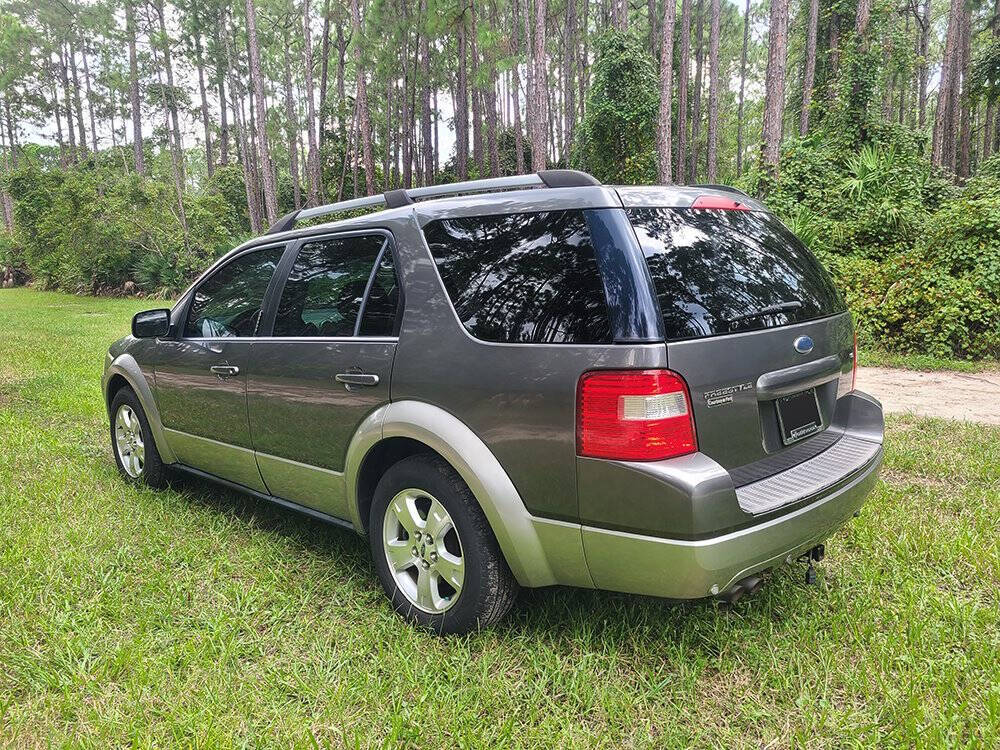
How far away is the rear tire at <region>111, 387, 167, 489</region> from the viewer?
14.2 ft

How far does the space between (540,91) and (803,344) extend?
58.2 feet

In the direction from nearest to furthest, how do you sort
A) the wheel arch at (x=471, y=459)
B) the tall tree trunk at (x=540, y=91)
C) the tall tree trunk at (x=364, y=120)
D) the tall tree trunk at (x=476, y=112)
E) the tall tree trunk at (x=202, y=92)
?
1. the wheel arch at (x=471, y=459)
2. the tall tree trunk at (x=540, y=91)
3. the tall tree trunk at (x=364, y=120)
4. the tall tree trunk at (x=476, y=112)
5. the tall tree trunk at (x=202, y=92)

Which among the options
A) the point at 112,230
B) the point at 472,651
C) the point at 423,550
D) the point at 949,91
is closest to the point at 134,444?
the point at 423,550

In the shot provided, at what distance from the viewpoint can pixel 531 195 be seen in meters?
2.48

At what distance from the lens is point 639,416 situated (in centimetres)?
204

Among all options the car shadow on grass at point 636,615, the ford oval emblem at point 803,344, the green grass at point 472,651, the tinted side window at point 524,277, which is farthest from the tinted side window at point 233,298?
the ford oval emblem at point 803,344

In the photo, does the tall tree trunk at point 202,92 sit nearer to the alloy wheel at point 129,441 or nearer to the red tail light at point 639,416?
the alloy wheel at point 129,441

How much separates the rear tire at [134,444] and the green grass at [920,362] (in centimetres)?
850

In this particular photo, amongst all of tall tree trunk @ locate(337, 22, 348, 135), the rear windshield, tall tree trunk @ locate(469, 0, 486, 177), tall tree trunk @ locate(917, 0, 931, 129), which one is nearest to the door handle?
the rear windshield

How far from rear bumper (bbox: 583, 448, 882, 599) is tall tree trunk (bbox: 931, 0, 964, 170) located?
75.3 ft

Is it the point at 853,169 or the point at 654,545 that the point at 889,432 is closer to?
the point at 654,545

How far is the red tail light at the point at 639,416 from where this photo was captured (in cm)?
205

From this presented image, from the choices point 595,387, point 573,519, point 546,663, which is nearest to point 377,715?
point 546,663

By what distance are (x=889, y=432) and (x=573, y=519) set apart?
418cm
